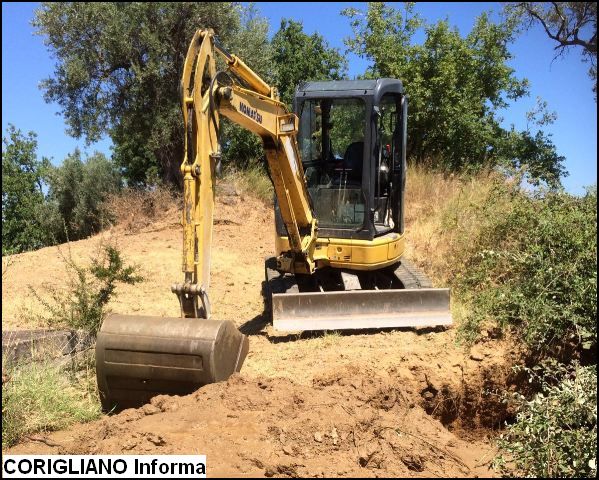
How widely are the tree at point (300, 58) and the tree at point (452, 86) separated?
284cm

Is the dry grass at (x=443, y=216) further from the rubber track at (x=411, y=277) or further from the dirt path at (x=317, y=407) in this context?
the dirt path at (x=317, y=407)

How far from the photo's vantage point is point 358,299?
7.63m

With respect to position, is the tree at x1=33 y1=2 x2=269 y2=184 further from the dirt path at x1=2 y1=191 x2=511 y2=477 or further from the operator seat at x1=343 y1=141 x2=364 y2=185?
the operator seat at x1=343 y1=141 x2=364 y2=185

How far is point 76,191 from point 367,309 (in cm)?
1370

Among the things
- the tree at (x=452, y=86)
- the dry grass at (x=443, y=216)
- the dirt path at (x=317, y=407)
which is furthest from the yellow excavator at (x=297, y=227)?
the tree at (x=452, y=86)

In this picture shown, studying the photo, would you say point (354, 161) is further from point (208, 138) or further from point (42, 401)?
point (42, 401)

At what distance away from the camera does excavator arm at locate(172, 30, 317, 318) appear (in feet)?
17.2

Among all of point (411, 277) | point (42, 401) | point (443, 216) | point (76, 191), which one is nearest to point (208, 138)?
point (42, 401)

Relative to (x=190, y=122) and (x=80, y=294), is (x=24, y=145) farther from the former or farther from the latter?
(x=190, y=122)

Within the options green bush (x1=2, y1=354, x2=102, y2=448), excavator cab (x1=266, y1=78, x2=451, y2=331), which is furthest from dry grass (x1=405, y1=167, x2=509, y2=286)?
green bush (x1=2, y1=354, x2=102, y2=448)

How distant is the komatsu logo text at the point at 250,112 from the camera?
6215mm

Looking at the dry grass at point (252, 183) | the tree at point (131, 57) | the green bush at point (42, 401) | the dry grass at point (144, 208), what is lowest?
the green bush at point (42, 401)

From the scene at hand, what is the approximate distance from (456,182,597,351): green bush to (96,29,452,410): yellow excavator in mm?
789

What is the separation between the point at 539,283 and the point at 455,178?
27.7 ft
